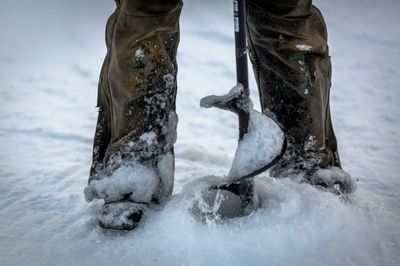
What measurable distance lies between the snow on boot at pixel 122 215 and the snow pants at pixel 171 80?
3.7 inches

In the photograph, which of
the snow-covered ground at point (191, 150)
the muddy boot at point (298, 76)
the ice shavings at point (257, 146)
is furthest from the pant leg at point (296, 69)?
the ice shavings at point (257, 146)

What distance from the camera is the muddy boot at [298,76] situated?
1.48m

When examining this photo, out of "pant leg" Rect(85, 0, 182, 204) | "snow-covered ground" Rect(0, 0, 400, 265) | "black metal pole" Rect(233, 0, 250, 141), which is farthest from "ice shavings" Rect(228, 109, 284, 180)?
"pant leg" Rect(85, 0, 182, 204)

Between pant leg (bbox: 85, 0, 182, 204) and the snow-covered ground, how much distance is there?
0.15 metres

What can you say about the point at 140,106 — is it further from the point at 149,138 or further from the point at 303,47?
the point at 303,47

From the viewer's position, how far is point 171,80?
1392 mm

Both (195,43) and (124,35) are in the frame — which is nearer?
(124,35)

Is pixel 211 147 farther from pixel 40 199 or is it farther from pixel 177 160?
pixel 40 199

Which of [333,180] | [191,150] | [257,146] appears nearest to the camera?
[257,146]

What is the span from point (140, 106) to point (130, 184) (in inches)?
8.2

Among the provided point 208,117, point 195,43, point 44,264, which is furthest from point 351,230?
point 195,43

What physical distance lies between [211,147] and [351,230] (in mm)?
951

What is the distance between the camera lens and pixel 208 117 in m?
2.45

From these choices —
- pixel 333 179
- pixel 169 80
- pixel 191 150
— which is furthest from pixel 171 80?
pixel 191 150
